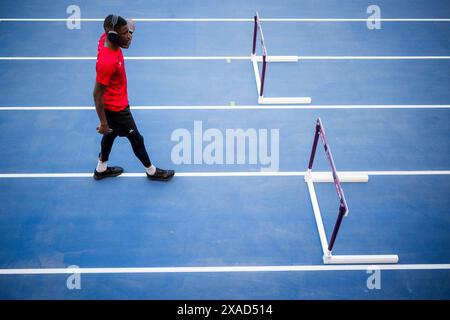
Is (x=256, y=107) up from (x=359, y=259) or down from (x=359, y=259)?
up

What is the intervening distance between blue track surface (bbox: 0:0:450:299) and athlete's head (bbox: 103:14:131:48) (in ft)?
6.82

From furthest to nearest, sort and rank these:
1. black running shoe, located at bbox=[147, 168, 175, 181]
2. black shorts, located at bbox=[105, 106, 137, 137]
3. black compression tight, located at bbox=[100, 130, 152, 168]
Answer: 1. black running shoe, located at bbox=[147, 168, 175, 181]
2. black compression tight, located at bbox=[100, 130, 152, 168]
3. black shorts, located at bbox=[105, 106, 137, 137]

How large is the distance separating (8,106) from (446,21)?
29.6 ft

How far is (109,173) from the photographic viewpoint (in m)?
5.60

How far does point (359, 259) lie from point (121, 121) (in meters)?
3.32

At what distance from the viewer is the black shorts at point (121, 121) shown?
4781 millimetres

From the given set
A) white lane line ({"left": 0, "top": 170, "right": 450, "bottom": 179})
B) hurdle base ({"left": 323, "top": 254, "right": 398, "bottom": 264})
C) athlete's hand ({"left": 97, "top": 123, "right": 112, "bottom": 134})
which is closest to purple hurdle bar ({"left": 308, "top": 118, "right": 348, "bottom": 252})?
hurdle base ({"left": 323, "top": 254, "right": 398, "bottom": 264})

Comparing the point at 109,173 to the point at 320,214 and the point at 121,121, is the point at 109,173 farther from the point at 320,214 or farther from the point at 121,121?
the point at 320,214

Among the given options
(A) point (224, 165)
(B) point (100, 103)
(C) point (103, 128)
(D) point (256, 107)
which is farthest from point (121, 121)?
(D) point (256, 107)

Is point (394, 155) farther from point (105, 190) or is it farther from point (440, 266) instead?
point (105, 190)

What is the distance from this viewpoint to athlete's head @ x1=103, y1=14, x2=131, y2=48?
4141 millimetres

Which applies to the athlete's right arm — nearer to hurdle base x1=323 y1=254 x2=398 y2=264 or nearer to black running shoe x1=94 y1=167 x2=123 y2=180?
black running shoe x1=94 y1=167 x2=123 y2=180

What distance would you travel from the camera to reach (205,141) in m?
6.13
